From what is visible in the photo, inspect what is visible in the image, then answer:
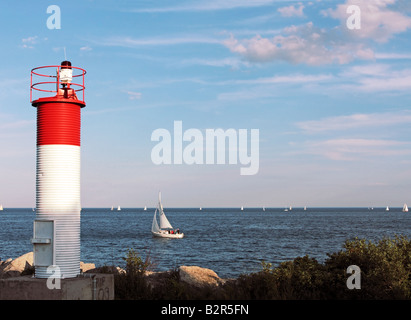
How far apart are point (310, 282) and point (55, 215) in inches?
377

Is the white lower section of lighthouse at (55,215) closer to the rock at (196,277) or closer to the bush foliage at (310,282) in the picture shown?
the bush foliage at (310,282)

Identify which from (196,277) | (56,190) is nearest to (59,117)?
(56,190)

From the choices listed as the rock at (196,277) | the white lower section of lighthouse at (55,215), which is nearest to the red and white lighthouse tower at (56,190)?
the white lower section of lighthouse at (55,215)

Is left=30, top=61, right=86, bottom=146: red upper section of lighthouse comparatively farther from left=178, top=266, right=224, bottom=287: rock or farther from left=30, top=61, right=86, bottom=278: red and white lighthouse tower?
left=178, top=266, right=224, bottom=287: rock

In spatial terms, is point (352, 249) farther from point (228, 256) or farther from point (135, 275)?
point (228, 256)

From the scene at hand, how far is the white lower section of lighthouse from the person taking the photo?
15234mm

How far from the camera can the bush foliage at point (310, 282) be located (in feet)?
54.1

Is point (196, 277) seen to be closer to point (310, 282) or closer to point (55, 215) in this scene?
point (310, 282)

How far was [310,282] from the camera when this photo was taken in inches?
696

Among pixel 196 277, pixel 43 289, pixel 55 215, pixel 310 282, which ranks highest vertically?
pixel 55 215

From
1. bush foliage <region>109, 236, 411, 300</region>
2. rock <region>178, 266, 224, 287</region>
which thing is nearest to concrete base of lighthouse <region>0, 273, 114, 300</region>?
bush foliage <region>109, 236, 411, 300</region>

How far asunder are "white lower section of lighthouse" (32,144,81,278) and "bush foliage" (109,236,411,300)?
111 inches

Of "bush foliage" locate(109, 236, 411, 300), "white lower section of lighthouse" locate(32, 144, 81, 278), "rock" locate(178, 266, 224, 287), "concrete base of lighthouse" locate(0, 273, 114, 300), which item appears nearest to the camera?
"concrete base of lighthouse" locate(0, 273, 114, 300)

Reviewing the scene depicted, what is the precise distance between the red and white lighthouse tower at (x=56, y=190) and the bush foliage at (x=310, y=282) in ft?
9.49
